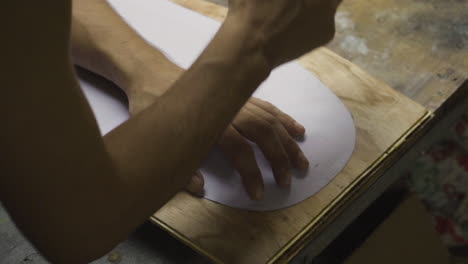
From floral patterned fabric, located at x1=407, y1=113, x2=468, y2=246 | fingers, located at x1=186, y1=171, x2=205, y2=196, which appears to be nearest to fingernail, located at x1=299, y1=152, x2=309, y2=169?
fingers, located at x1=186, y1=171, x2=205, y2=196

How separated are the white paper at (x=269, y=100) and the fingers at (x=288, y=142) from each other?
1cm

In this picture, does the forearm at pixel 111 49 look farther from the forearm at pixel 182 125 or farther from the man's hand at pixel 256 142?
the forearm at pixel 182 125

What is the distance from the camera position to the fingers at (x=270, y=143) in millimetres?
610

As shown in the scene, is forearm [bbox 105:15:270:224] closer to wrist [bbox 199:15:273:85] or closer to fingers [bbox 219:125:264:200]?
wrist [bbox 199:15:273:85]

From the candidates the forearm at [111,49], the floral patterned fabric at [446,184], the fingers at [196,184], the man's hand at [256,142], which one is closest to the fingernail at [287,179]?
the man's hand at [256,142]

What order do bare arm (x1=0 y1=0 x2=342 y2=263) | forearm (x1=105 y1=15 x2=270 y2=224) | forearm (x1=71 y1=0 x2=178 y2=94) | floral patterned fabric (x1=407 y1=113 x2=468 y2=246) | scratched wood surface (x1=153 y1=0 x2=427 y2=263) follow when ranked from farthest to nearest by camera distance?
floral patterned fabric (x1=407 y1=113 x2=468 y2=246), forearm (x1=71 y1=0 x2=178 y2=94), scratched wood surface (x1=153 y1=0 x2=427 y2=263), forearm (x1=105 y1=15 x2=270 y2=224), bare arm (x1=0 y1=0 x2=342 y2=263)

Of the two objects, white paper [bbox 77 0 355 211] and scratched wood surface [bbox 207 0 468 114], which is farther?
scratched wood surface [bbox 207 0 468 114]

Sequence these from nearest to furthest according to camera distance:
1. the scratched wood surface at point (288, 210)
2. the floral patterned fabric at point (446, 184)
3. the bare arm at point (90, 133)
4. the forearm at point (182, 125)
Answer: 1. the bare arm at point (90, 133)
2. the forearm at point (182, 125)
3. the scratched wood surface at point (288, 210)
4. the floral patterned fabric at point (446, 184)

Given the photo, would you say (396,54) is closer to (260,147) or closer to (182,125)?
(260,147)

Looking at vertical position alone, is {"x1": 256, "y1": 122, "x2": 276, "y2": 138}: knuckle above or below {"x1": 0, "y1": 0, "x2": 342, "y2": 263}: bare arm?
below

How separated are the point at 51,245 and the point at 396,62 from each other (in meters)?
0.59

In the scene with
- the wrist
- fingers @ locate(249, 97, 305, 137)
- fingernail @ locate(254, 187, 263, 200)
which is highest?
the wrist

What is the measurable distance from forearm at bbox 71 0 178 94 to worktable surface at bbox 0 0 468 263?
0.72ft

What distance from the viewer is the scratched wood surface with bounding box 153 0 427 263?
0.57m
